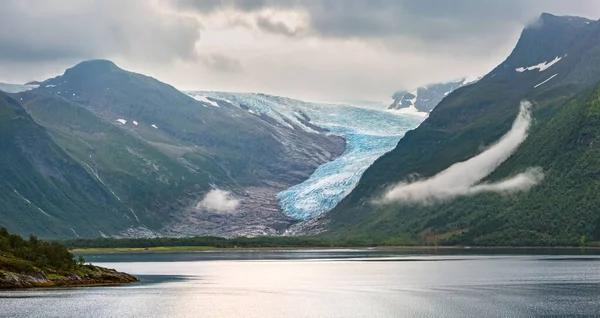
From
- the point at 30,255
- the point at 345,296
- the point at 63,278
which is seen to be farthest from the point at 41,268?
the point at 345,296

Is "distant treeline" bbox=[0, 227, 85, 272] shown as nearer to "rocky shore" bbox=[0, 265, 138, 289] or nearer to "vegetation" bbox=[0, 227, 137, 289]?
"vegetation" bbox=[0, 227, 137, 289]

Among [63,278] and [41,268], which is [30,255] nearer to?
[41,268]

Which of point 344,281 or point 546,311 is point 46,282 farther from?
point 546,311

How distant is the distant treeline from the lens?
469 feet

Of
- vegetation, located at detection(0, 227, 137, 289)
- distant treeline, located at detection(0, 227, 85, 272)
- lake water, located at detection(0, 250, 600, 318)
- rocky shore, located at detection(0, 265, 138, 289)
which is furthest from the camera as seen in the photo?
distant treeline, located at detection(0, 227, 85, 272)

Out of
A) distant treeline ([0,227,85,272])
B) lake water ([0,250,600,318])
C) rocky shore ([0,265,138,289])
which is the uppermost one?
distant treeline ([0,227,85,272])

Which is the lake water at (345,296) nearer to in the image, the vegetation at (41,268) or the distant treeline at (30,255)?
the vegetation at (41,268)

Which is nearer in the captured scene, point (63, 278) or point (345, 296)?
point (345, 296)

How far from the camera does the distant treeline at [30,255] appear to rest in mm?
142875

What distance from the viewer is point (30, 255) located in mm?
149750

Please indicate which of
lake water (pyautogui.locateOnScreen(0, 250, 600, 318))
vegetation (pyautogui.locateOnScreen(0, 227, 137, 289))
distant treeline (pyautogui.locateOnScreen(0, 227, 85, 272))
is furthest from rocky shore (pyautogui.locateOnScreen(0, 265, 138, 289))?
lake water (pyautogui.locateOnScreen(0, 250, 600, 318))

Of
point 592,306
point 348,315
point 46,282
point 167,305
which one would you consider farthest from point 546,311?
point 46,282

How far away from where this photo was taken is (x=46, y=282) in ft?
479

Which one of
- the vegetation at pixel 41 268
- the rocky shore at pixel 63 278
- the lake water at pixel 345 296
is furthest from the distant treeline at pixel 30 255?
the lake water at pixel 345 296
